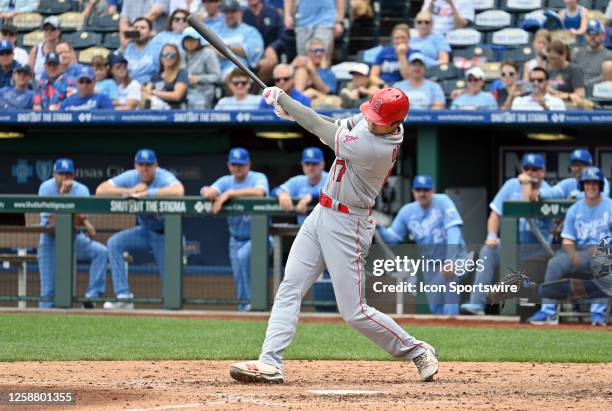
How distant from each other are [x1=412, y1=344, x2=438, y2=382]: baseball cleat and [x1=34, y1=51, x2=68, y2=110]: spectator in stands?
26.9 feet

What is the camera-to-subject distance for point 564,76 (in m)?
12.9

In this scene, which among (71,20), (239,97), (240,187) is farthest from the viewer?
(71,20)

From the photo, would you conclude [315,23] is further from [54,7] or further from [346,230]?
[346,230]

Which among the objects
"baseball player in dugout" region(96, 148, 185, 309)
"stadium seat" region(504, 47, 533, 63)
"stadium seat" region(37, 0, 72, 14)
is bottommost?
"baseball player in dugout" region(96, 148, 185, 309)

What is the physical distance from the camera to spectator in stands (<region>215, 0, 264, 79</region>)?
13867 millimetres

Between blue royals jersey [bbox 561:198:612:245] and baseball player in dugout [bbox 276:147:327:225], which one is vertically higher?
baseball player in dugout [bbox 276:147:327:225]

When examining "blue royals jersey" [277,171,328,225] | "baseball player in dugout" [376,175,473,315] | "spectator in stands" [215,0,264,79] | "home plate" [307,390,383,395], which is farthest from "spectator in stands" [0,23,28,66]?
"home plate" [307,390,383,395]

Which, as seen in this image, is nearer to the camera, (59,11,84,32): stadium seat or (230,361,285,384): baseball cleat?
(230,361,285,384): baseball cleat

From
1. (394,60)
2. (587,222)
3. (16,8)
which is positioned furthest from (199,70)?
(587,222)

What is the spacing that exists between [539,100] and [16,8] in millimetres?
6877

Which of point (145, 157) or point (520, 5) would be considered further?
point (520, 5)

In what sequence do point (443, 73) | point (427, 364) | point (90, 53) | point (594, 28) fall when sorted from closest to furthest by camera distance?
point (427, 364), point (594, 28), point (443, 73), point (90, 53)

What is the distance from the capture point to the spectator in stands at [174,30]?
1423cm

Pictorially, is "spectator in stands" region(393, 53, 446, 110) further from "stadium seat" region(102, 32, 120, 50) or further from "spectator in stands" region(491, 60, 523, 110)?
"stadium seat" region(102, 32, 120, 50)
